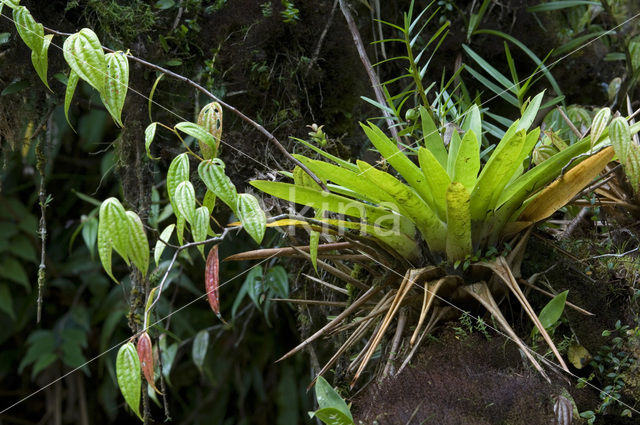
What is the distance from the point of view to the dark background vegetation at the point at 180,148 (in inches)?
44.1

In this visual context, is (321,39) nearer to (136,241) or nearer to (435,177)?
(435,177)

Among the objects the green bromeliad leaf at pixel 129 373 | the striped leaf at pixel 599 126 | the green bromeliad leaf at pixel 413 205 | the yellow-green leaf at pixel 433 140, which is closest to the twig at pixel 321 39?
the yellow-green leaf at pixel 433 140

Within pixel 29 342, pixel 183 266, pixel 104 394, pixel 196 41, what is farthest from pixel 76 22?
pixel 104 394

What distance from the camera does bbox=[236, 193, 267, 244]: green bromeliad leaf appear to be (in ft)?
2.18

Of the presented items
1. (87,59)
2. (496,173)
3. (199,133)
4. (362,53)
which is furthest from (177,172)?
(362,53)

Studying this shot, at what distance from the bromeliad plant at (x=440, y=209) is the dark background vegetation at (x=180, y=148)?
3.4 inches

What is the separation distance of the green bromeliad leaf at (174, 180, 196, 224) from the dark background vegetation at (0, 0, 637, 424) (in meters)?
0.30

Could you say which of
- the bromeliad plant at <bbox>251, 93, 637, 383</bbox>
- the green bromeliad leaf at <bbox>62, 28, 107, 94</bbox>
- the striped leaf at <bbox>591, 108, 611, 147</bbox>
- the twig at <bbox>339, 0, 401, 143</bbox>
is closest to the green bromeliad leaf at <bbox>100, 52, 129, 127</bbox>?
the green bromeliad leaf at <bbox>62, 28, 107, 94</bbox>

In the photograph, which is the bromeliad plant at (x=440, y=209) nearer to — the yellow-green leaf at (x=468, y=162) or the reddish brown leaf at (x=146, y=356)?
the yellow-green leaf at (x=468, y=162)

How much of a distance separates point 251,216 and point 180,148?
56 centimetres

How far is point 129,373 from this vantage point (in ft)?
2.07

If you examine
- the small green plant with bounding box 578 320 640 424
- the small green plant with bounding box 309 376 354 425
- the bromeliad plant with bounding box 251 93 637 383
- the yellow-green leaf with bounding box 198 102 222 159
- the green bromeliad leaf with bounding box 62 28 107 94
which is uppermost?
the green bromeliad leaf with bounding box 62 28 107 94

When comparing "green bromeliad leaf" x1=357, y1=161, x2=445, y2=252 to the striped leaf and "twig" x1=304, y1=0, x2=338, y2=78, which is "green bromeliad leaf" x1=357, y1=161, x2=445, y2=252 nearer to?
the striped leaf

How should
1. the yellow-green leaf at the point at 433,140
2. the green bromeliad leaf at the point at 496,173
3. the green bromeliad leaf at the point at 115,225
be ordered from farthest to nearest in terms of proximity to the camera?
1. the yellow-green leaf at the point at 433,140
2. the green bromeliad leaf at the point at 496,173
3. the green bromeliad leaf at the point at 115,225
